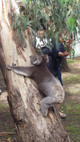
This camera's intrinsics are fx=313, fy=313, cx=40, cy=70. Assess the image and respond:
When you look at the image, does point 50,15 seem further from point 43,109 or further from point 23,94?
point 43,109

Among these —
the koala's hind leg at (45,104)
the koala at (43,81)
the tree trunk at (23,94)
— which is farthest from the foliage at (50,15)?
the koala's hind leg at (45,104)

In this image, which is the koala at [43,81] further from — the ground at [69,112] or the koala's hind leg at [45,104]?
the ground at [69,112]

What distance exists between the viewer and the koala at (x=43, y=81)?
5.17 metres

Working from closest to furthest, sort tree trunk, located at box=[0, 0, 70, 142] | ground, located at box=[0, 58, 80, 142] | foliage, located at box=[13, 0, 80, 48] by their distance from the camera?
1. foliage, located at box=[13, 0, 80, 48]
2. tree trunk, located at box=[0, 0, 70, 142]
3. ground, located at box=[0, 58, 80, 142]

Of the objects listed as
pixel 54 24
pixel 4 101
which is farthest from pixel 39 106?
pixel 4 101

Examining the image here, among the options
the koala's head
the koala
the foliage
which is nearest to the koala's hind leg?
the koala

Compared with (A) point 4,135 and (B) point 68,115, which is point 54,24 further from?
(B) point 68,115

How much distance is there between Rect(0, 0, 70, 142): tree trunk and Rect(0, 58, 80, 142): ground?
34.1 inches

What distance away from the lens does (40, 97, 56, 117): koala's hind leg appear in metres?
5.10

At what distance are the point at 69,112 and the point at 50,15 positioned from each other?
3644 mm

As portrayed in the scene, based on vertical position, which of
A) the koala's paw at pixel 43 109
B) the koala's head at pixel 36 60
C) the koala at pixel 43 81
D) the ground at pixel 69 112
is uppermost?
the koala's head at pixel 36 60

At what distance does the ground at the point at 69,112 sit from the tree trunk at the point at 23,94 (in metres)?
0.87

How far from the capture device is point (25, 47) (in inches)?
209

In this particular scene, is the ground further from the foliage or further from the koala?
the foliage
